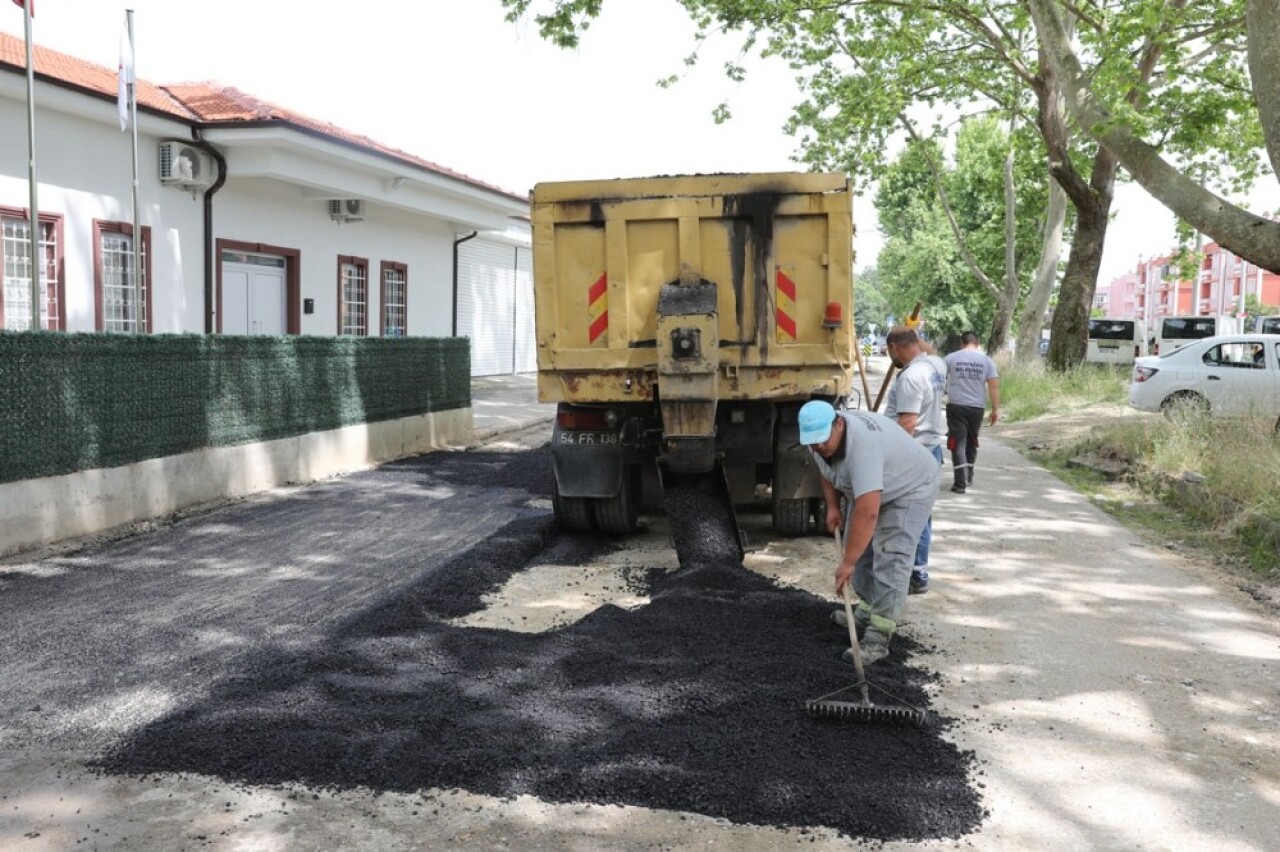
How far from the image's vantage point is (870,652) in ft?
18.1

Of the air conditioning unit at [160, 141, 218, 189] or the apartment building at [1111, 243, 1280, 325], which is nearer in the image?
the air conditioning unit at [160, 141, 218, 189]

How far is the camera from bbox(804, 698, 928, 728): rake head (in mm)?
4629

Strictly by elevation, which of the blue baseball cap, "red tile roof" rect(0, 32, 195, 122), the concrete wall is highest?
"red tile roof" rect(0, 32, 195, 122)

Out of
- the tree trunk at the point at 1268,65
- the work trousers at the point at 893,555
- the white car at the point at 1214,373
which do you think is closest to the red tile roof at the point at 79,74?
the work trousers at the point at 893,555

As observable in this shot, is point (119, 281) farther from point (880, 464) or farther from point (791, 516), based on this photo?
point (880, 464)

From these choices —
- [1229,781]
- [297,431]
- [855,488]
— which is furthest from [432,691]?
[297,431]

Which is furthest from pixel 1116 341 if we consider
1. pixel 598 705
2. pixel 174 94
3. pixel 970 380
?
pixel 598 705

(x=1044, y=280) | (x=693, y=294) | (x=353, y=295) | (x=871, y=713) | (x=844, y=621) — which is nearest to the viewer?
(x=871, y=713)

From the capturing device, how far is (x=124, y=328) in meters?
14.1

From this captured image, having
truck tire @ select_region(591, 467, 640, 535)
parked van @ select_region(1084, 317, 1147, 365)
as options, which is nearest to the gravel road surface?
truck tire @ select_region(591, 467, 640, 535)

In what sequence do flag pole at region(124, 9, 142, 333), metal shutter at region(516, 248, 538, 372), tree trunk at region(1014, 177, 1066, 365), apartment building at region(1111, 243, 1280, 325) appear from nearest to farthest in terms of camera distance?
flag pole at region(124, 9, 142, 333) → tree trunk at region(1014, 177, 1066, 365) → metal shutter at region(516, 248, 538, 372) → apartment building at region(1111, 243, 1280, 325)

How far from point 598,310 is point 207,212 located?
9338mm

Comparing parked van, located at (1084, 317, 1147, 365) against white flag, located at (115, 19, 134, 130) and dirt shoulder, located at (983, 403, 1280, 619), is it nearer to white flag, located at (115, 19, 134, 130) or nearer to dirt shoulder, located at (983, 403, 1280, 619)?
dirt shoulder, located at (983, 403, 1280, 619)

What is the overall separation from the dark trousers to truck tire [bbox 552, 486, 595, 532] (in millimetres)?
4380
